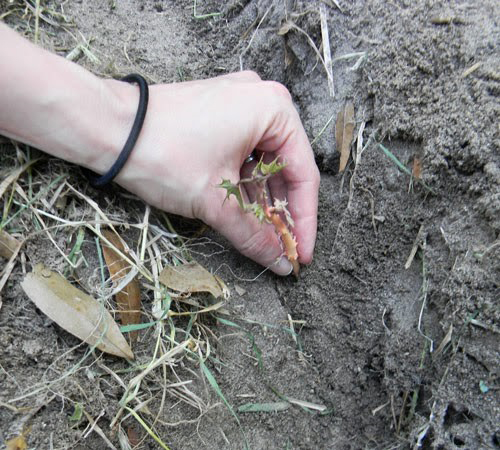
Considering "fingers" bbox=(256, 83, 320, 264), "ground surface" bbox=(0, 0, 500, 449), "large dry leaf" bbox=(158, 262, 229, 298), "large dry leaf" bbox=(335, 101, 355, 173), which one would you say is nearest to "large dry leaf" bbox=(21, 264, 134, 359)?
"ground surface" bbox=(0, 0, 500, 449)

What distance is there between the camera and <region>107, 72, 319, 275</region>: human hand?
4.07 feet

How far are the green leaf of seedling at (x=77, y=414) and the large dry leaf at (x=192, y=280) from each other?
341 millimetres

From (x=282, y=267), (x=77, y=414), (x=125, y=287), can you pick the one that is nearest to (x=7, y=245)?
(x=125, y=287)

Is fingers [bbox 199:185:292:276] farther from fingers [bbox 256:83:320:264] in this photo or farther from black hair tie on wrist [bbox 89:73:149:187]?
black hair tie on wrist [bbox 89:73:149:187]

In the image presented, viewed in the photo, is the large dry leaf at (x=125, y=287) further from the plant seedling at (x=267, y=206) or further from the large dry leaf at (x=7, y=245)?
the plant seedling at (x=267, y=206)

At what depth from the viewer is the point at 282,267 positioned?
1410mm

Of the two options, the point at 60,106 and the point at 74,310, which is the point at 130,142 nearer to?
the point at 60,106

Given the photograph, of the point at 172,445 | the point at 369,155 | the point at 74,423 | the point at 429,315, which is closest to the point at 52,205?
the point at 74,423

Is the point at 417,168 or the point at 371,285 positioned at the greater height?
the point at 417,168

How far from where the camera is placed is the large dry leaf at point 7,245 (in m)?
1.18

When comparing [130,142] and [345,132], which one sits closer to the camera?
[130,142]

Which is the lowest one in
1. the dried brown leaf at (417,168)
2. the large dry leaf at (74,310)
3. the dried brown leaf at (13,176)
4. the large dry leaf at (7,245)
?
the large dry leaf at (74,310)

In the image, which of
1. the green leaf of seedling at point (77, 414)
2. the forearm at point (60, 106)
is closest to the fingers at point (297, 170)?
the forearm at point (60, 106)

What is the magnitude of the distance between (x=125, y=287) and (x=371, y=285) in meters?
0.63
